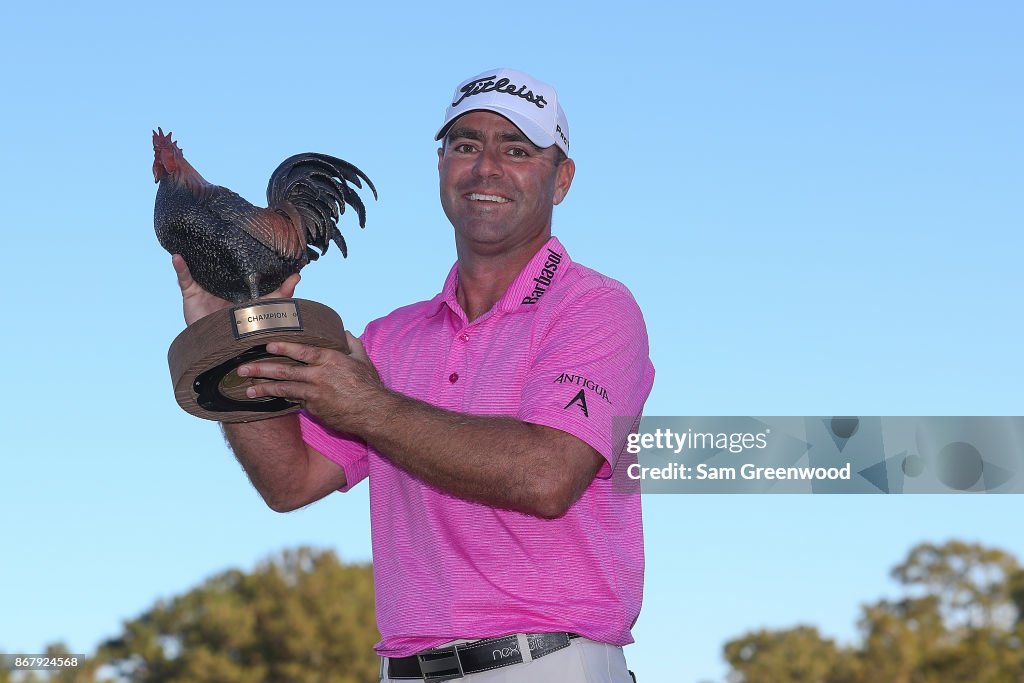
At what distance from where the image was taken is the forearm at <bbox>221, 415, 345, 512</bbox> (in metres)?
5.96

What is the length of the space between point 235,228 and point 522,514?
1.81 meters

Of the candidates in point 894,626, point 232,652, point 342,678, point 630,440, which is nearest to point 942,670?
point 894,626

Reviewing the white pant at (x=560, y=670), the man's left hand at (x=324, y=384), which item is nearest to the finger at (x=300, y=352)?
the man's left hand at (x=324, y=384)

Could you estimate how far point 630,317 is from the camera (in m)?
5.53

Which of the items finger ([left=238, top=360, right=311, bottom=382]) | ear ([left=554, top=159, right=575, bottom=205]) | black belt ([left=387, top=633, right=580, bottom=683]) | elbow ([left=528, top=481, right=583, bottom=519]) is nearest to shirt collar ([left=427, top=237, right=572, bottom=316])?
ear ([left=554, top=159, right=575, bottom=205])

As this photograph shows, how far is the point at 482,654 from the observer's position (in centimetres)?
500

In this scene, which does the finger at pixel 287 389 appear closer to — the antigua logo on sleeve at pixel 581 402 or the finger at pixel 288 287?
the finger at pixel 288 287

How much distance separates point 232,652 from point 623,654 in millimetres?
56724

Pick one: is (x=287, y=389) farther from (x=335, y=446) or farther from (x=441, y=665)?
(x=335, y=446)

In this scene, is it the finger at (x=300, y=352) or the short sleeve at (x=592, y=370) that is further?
the short sleeve at (x=592, y=370)

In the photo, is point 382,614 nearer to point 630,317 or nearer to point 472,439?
point 472,439

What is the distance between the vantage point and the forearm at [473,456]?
4832 millimetres

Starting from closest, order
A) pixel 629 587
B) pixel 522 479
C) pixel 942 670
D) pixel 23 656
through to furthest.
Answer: pixel 522 479
pixel 629 587
pixel 23 656
pixel 942 670

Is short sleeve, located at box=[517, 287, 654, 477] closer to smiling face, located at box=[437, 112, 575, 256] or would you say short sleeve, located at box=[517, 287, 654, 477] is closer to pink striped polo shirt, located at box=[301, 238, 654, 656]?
pink striped polo shirt, located at box=[301, 238, 654, 656]
